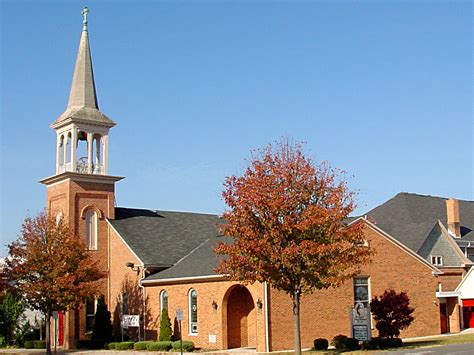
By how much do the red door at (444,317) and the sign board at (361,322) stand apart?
15.0 metres

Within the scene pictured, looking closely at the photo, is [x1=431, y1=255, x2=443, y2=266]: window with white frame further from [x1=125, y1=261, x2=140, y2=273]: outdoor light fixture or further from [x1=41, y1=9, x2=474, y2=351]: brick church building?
[x1=125, y1=261, x2=140, y2=273]: outdoor light fixture

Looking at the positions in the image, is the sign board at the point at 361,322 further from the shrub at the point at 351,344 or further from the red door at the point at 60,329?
the red door at the point at 60,329

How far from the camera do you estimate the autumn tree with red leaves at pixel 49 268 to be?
39438 millimetres

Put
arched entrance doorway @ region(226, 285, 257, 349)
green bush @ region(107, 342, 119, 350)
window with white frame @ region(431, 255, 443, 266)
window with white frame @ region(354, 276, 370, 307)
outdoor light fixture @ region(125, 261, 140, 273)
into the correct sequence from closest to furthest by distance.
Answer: arched entrance doorway @ region(226, 285, 257, 349) < window with white frame @ region(354, 276, 370, 307) < green bush @ region(107, 342, 119, 350) < outdoor light fixture @ region(125, 261, 140, 273) < window with white frame @ region(431, 255, 443, 266)

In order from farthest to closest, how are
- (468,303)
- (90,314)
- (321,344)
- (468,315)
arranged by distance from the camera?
(468,315) < (468,303) < (90,314) < (321,344)

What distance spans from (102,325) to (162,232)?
7.97 meters

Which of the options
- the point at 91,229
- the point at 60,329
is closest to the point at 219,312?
the point at 91,229

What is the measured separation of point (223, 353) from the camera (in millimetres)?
36250

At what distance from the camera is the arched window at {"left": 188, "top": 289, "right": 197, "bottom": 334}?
136 ft

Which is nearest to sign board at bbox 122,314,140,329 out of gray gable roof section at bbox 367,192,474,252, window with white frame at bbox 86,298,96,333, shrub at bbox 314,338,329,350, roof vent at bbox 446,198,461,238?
window with white frame at bbox 86,298,96,333

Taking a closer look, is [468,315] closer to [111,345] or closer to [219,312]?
[219,312]

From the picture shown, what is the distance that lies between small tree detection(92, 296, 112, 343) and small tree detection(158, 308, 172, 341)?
473cm

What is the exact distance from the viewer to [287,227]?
1125 inches

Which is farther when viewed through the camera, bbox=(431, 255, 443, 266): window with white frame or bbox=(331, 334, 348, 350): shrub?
bbox=(431, 255, 443, 266): window with white frame
